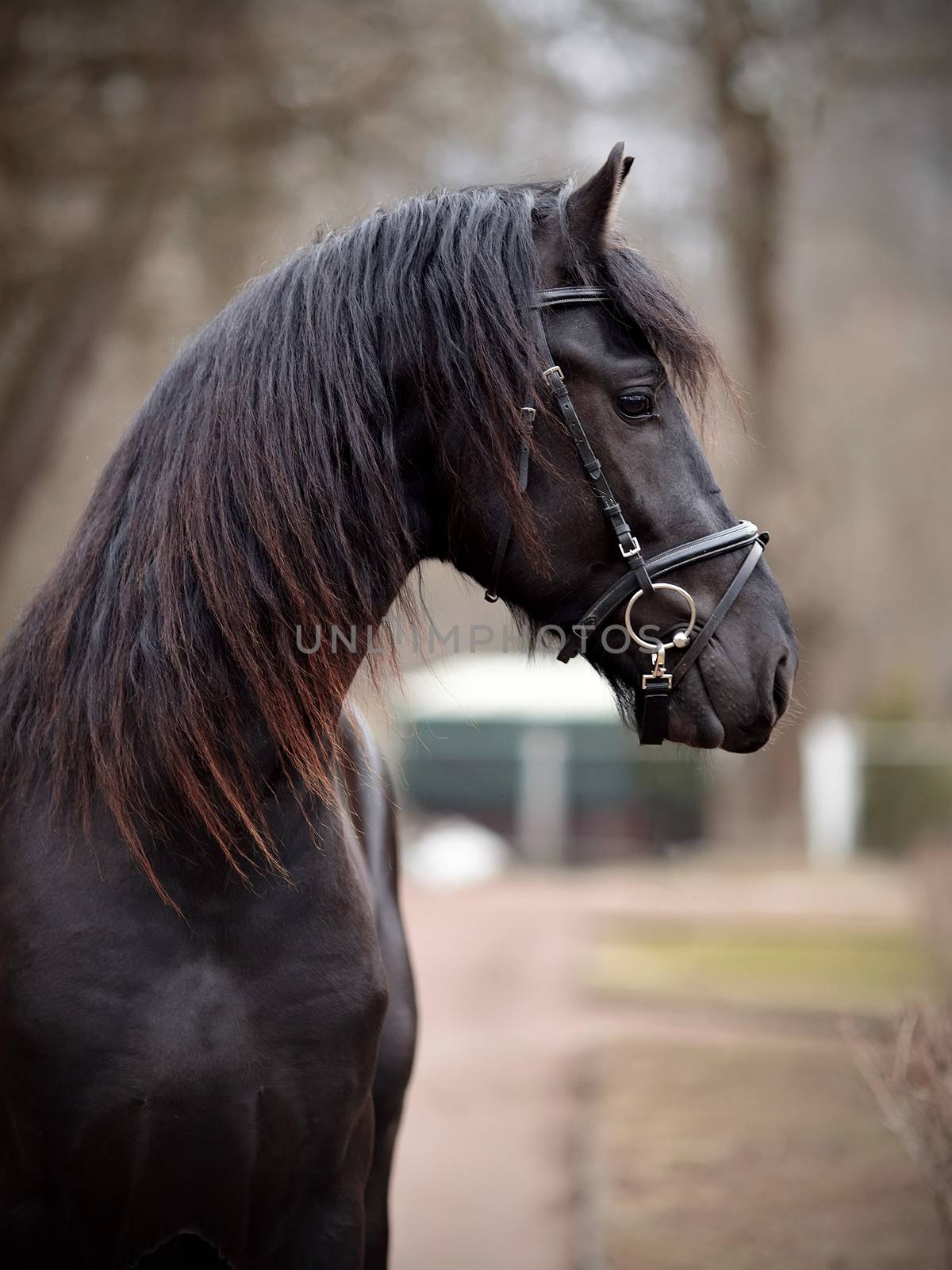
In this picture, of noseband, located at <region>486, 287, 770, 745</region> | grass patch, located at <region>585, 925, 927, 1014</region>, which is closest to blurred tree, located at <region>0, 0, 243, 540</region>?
grass patch, located at <region>585, 925, 927, 1014</region>

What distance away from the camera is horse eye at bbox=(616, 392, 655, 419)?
6.62 ft

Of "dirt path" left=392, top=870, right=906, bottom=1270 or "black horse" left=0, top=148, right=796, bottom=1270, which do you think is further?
"dirt path" left=392, top=870, right=906, bottom=1270

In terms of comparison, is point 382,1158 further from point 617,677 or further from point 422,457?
point 422,457

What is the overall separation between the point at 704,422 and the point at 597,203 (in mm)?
510

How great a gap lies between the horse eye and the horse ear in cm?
29

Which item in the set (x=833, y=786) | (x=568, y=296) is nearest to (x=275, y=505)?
(x=568, y=296)

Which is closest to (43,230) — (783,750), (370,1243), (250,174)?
(250,174)

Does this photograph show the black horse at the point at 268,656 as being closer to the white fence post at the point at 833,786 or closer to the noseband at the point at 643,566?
the noseband at the point at 643,566

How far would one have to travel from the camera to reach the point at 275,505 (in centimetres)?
198

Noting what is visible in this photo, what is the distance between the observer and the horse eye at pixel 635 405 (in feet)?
6.62

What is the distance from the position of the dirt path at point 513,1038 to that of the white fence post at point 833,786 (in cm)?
351

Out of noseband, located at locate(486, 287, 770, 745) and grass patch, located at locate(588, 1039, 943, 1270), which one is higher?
noseband, located at locate(486, 287, 770, 745)

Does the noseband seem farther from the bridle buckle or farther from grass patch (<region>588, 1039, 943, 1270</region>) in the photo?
grass patch (<region>588, 1039, 943, 1270</region>)

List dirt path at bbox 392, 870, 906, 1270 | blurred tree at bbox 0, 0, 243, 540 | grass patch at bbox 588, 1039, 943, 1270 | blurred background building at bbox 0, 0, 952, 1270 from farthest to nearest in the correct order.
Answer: blurred tree at bbox 0, 0, 243, 540, blurred background building at bbox 0, 0, 952, 1270, dirt path at bbox 392, 870, 906, 1270, grass patch at bbox 588, 1039, 943, 1270
